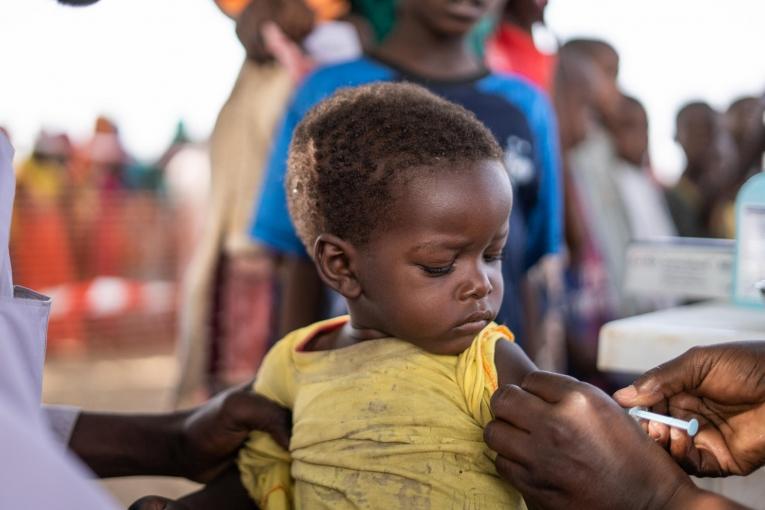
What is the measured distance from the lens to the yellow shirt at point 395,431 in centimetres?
149

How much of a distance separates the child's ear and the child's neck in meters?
1.10

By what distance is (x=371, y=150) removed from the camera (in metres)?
1.61

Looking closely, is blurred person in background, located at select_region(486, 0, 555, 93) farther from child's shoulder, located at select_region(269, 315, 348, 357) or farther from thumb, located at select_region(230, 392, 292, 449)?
thumb, located at select_region(230, 392, 292, 449)

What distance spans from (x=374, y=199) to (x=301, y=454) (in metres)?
0.46

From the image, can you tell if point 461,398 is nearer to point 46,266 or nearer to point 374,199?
point 374,199

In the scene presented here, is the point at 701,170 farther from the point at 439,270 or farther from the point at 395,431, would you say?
the point at 395,431

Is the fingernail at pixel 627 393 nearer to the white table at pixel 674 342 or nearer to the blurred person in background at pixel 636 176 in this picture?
the white table at pixel 674 342

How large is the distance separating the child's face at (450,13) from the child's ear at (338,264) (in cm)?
116

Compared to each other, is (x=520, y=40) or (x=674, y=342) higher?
(x=520, y=40)

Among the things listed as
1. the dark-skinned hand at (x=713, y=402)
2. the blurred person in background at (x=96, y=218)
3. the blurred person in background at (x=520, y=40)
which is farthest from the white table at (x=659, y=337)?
the blurred person in background at (x=96, y=218)

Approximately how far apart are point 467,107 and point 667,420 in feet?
4.37

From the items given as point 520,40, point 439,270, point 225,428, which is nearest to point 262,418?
point 225,428

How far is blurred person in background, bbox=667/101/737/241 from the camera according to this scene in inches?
268

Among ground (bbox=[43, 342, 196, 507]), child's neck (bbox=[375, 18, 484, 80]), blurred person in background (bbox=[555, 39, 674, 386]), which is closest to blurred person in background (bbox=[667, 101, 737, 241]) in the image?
blurred person in background (bbox=[555, 39, 674, 386])
